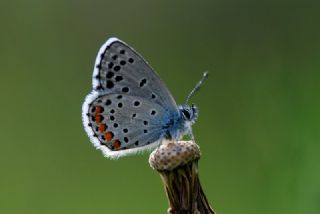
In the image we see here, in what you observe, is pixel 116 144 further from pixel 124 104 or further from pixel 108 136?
pixel 124 104

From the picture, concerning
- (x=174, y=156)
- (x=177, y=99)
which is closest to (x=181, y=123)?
(x=174, y=156)

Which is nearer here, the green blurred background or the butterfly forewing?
the butterfly forewing

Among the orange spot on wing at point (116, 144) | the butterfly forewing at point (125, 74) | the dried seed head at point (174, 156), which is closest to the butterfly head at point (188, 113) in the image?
the butterfly forewing at point (125, 74)

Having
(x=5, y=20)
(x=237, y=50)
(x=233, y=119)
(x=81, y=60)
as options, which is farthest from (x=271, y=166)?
(x=5, y=20)

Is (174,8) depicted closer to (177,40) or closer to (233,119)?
(177,40)

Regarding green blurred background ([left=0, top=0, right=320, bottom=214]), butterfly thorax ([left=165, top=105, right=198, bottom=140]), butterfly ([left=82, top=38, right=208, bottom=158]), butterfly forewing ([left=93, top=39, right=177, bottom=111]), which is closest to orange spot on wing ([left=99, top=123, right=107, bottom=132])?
butterfly ([left=82, top=38, right=208, bottom=158])

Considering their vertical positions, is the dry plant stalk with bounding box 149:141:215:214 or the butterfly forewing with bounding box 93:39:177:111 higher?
the butterfly forewing with bounding box 93:39:177:111

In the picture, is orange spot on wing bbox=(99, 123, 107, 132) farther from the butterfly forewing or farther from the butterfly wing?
the butterfly forewing
